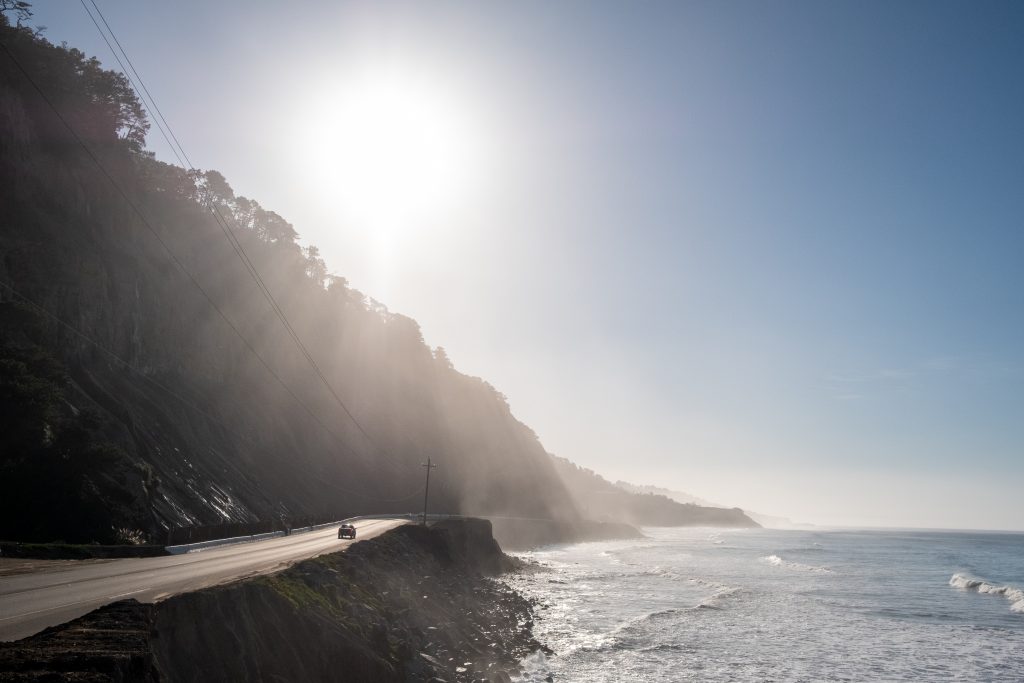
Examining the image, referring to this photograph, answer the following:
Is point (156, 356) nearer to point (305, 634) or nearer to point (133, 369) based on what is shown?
point (133, 369)

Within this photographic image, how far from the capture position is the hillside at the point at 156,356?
3241 centimetres

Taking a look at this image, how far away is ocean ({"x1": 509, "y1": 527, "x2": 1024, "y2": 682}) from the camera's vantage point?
29969 millimetres

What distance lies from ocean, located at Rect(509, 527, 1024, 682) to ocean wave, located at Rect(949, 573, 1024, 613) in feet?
0.56

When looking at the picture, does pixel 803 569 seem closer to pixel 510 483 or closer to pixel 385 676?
pixel 510 483

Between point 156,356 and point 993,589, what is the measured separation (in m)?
83.1

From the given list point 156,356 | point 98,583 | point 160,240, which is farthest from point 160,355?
point 98,583

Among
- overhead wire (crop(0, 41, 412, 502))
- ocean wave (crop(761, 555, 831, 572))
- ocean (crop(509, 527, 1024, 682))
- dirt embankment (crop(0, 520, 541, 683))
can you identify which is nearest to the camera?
dirt embankment (crop(0, 520, 541, 683))

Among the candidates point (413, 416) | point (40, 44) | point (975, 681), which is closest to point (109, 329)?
point (40, 44)

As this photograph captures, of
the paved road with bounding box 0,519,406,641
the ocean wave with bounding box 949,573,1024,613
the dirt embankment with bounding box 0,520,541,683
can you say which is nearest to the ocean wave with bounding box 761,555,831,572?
the ocean wave with bounding box 949,573,1024,613

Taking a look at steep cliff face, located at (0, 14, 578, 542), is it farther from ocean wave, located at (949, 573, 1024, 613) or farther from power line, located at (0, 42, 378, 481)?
ocean wave, located at (949, 573, 1024, 613)

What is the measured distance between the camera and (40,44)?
55.8m

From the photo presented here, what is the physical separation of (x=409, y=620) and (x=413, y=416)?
87.6 metres

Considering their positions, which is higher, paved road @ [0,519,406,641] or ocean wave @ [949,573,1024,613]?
paved road @ [0,519,406,641]

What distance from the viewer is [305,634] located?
1698 centimetres
